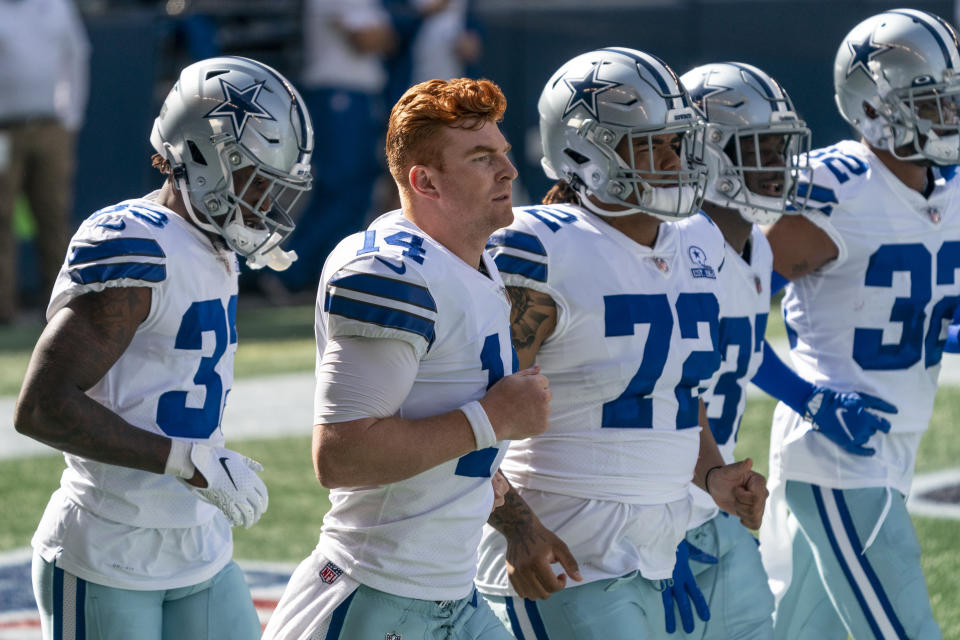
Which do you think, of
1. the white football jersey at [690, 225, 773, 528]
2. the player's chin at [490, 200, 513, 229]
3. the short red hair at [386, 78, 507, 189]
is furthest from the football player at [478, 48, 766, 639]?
the short red hair at [386, 78, 507, 189]

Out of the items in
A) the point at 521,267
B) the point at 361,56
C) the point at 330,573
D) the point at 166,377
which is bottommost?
the point at 330,573

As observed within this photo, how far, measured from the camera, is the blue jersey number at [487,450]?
10.7 feet

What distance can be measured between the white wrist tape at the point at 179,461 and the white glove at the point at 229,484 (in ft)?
0.04

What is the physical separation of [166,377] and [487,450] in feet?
2.57

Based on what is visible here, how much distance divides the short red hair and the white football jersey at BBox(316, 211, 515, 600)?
159 millimetres

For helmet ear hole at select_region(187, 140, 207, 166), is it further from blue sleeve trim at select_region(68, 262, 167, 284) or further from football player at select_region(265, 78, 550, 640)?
football player at select_region(265, 78, 550, 640)

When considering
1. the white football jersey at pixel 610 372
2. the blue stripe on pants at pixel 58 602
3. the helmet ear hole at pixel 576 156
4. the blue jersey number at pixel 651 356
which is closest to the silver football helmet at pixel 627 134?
the helmet ear hole at pixel 576 156

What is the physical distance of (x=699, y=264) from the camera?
3926 mm

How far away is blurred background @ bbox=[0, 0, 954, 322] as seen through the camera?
13.3 metres

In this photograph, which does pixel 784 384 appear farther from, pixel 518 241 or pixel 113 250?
pixel 113 250

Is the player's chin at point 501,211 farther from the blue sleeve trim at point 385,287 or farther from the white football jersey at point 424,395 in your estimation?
the blue sleeve trim at point 385,287

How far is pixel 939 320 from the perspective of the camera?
4.57m

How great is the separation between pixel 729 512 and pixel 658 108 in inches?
40.5

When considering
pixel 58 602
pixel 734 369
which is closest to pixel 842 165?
pixel 734 369
